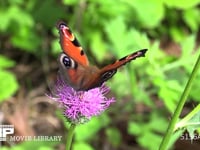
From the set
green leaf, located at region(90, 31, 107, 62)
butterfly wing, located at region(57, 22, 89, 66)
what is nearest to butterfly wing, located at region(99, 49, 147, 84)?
butterfly wing, located at region(57, 22, 89, 66)

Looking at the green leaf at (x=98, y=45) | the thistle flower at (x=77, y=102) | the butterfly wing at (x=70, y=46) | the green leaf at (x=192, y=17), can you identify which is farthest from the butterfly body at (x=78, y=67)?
the green leaf at (x=192, y=17)

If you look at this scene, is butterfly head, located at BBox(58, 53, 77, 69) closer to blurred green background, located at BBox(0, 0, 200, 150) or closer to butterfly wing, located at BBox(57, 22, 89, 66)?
butterfly wing, located at BBox(57, 22, 89, 66)

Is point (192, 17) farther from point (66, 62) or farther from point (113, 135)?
point (66, 62)

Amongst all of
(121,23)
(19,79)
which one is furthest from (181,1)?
(19,79)

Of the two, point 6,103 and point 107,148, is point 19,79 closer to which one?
point 6,103

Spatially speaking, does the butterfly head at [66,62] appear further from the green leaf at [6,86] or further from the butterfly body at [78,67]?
the green leaf at [6,86]

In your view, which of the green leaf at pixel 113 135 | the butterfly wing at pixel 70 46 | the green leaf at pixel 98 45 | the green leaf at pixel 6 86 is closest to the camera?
the butterfly wing at pixel 70 46
